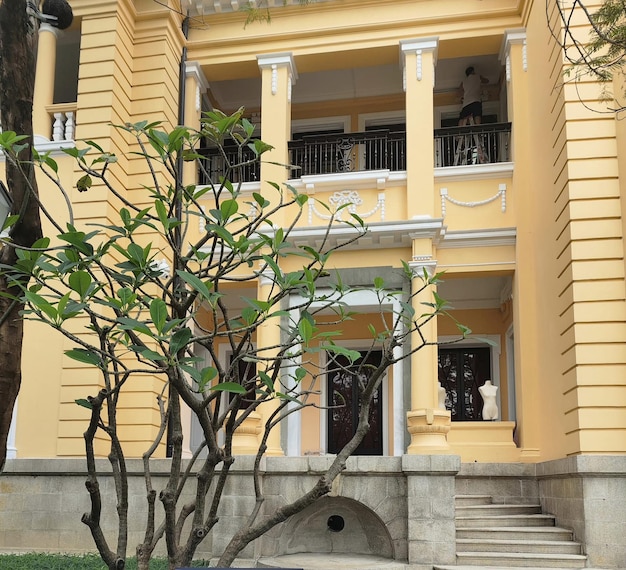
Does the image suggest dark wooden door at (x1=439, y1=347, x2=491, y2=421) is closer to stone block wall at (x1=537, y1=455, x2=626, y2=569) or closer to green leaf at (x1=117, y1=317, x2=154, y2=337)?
stone block wall at (x1=537, y1=455, x2=626, y2=569)

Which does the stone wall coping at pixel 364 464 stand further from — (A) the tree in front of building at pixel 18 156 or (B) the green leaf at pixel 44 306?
(B) the green leaf at pixel 44 306

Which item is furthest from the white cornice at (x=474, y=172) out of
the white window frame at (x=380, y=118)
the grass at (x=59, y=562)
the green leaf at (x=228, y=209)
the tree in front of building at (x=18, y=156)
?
the green leaf at (x=228, y=209)

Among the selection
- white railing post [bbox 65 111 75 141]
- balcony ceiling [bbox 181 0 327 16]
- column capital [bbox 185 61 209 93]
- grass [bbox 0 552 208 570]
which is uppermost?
balcony ceiling [bbox 181 0 327 16]

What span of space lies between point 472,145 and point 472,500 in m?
5.60

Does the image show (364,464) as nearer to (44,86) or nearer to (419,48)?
(419,48)

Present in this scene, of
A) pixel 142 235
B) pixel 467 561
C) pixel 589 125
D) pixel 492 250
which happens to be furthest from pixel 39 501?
pixel 589 125

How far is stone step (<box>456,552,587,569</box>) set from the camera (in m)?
8.23

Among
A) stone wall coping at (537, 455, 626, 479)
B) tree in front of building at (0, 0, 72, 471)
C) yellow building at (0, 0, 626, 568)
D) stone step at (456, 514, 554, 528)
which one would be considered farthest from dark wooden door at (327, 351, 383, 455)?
tree in front of building at (0, 0, 72, 471)

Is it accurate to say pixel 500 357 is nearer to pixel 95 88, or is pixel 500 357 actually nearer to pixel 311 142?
pixel 311 142

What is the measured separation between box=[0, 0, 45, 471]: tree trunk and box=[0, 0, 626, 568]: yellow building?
5.27 m

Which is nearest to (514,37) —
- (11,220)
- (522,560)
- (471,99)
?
(471,99)

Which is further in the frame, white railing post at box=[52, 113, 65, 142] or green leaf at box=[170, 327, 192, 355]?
white railing post at box=[52, 113, 65, 142]

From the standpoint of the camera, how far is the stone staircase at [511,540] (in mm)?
8312

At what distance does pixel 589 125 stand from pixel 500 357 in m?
5.72
